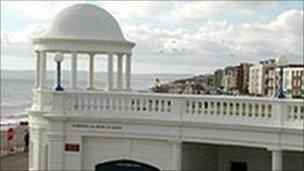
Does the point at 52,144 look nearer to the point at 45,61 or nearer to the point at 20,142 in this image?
the point at 45,61

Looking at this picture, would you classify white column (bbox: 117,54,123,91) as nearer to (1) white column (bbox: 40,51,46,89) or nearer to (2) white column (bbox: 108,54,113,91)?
(2) white column (bbox: 108,54,113,91)

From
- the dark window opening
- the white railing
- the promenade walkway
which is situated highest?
the white railing

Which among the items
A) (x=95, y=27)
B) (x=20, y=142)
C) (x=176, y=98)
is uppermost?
(x=95, y=27)

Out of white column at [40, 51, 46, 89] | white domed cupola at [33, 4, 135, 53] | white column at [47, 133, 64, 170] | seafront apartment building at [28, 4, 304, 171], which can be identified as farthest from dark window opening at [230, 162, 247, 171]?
white column at [40, 51, 46, 89]

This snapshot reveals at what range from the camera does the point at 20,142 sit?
3600 centimetres

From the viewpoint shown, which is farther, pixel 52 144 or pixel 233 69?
pixel 233 69

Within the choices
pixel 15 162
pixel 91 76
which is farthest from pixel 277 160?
pixel 15 162

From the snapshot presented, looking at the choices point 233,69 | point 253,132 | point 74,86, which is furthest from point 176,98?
point 233,69

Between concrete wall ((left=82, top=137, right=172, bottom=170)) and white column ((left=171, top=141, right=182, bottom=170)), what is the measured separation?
0.42 ft

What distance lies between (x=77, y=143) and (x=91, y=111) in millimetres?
793

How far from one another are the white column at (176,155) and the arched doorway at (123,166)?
498 mm

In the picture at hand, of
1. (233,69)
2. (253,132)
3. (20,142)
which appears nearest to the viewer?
(253,132)

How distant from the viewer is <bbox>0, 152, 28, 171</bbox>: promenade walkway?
25242mm

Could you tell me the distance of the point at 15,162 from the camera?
27078mm
